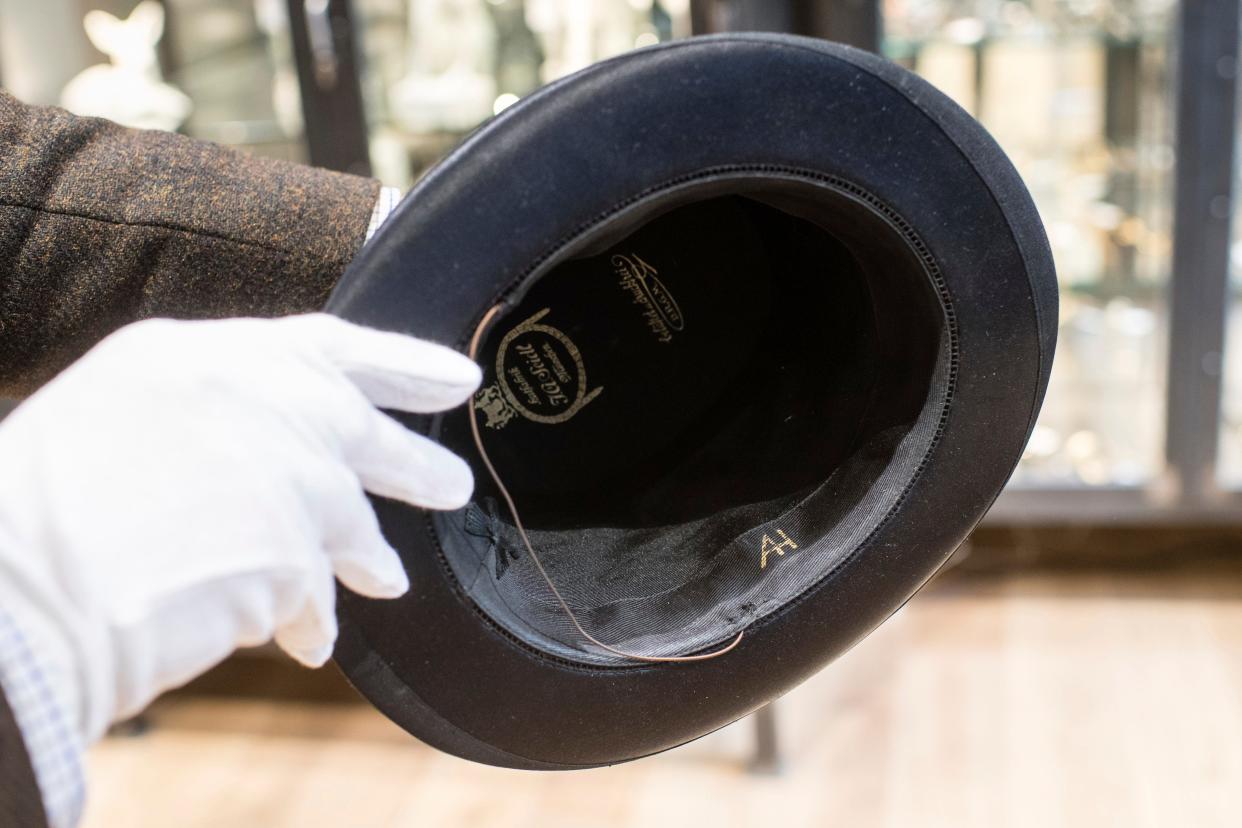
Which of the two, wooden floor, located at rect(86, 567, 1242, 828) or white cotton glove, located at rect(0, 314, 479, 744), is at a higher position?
white cotton glove, located at rect(0, 314, 479, 744)

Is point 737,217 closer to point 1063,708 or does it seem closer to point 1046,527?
point 1063,708

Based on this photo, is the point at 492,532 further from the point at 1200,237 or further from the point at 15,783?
the point at 1200,237

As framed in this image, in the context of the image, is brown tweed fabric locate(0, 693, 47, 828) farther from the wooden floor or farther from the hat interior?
the wooden floor

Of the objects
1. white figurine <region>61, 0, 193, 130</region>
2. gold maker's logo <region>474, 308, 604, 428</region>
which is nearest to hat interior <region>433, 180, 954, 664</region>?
gold maker's logo <region>474, 308, 604, 428</region>

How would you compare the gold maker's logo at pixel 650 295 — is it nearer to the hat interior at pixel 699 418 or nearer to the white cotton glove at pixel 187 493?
the hat interior at pixel 699 418

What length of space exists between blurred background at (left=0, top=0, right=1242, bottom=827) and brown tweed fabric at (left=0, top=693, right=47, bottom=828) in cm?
143

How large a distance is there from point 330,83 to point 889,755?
1.43m

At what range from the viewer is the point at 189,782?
182 cm

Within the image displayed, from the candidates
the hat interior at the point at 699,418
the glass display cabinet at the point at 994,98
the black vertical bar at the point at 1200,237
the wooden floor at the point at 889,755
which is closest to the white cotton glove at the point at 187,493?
the hat interior at the point at 699,418

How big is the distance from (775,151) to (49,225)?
0.33 meters

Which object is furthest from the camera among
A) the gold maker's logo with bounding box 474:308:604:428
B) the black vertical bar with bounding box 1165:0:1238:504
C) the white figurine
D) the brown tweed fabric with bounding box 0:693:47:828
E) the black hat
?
the white figurine

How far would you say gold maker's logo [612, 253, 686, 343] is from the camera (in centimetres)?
58

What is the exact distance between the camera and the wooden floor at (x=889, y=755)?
161cm

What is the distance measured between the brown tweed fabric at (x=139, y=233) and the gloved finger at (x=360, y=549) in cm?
17
